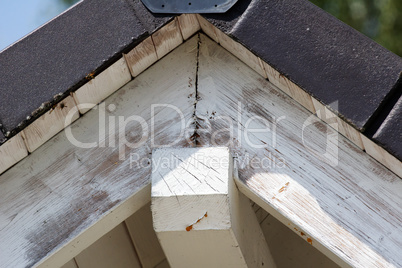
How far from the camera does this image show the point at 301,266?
1769 millimetres

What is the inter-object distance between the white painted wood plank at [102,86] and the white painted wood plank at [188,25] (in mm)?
149

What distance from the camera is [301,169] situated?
1257 millimetres

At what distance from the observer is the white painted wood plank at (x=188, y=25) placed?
1293 millimetres

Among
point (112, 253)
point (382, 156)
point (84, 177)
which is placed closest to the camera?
point (382, 156)

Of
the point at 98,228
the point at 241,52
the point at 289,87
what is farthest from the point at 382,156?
the point at 98,228

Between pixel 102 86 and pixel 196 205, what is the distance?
0.32m

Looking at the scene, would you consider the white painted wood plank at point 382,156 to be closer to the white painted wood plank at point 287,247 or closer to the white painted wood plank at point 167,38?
the white painted wood plank at point 167,38

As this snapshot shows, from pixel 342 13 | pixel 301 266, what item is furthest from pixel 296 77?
pixel 342 13

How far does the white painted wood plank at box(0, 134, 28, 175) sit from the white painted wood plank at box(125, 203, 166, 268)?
1.60 ft

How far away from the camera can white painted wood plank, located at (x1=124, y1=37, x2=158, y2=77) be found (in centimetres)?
126

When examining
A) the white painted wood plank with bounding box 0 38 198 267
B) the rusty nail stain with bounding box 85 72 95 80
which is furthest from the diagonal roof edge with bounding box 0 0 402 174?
the white painted wood plank with bounding box 0 38 198 267

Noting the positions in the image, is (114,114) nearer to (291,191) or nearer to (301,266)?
(291,191)

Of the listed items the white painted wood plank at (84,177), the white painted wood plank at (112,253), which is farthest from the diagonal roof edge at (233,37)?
the white painted wood plank at (112,253)

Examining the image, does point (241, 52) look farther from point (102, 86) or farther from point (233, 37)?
point (102, 86)
